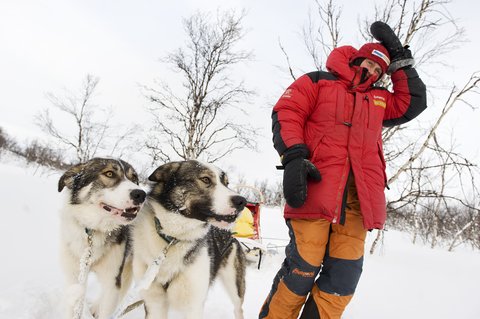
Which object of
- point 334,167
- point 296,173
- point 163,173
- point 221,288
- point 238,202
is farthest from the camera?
point 221,288

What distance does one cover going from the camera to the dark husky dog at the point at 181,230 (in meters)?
2.04

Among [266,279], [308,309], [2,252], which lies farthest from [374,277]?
[2,252]

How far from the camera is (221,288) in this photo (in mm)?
3680

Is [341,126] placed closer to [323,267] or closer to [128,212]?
[323,267]

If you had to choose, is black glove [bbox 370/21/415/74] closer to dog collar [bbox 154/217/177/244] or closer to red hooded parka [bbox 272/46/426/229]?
red hooded parka [bbox 272/46/426/229]

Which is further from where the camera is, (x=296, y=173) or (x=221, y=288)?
(x=221, y=288)

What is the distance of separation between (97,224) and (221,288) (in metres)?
1.94

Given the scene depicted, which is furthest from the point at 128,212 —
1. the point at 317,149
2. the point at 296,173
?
the point at 317,149

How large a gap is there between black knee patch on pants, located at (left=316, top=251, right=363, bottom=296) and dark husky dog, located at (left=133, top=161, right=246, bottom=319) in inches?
26.1

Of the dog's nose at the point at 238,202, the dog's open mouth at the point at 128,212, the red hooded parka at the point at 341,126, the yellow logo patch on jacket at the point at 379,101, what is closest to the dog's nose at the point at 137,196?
the dog's open mouth at the point at 128,212

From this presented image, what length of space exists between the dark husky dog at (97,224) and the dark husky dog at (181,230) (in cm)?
17

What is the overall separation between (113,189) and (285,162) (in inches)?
48.2

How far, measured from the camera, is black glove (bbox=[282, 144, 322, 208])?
176 centimetres

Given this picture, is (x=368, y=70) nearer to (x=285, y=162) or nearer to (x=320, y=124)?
→ (x=320, y=124)
